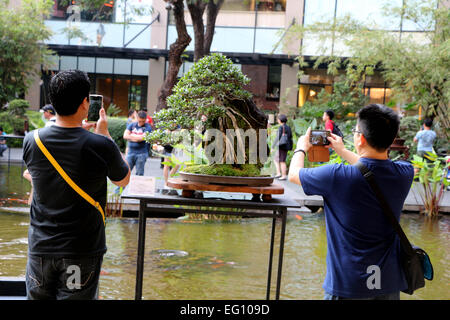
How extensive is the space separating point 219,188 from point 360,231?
1.30 metres

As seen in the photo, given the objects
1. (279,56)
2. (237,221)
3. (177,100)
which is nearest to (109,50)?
(279,56)

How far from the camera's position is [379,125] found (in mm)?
2820

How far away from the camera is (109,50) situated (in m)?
25.6

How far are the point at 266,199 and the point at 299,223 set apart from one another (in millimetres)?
5890

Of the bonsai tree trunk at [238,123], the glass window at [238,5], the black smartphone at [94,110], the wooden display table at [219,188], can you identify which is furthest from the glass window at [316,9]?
the black smartphone at [94,110]

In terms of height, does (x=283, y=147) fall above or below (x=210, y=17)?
below

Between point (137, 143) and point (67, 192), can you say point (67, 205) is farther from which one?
point (137, 143)

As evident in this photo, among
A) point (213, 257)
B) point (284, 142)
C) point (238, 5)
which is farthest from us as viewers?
point (238, 5)

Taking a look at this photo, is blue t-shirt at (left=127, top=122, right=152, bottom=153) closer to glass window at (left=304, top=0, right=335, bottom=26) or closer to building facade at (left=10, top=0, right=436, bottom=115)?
building facade at (left=10, top=0, right=436, bottom=115)

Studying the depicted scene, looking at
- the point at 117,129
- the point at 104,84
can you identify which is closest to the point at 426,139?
the point at 117,129

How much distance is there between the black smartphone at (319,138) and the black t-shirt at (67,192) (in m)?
1.25

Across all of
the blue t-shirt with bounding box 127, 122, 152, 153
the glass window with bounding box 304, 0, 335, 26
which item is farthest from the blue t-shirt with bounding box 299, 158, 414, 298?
the glass window with bounding box 304, 0, 335, 26

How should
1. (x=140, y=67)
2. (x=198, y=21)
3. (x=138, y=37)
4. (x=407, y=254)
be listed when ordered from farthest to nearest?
(x=140, y=67)
(x=138, y=37)
(x=198, y=21)
(x=407, y=254)

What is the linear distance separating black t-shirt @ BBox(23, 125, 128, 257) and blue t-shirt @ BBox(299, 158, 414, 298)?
120cm
